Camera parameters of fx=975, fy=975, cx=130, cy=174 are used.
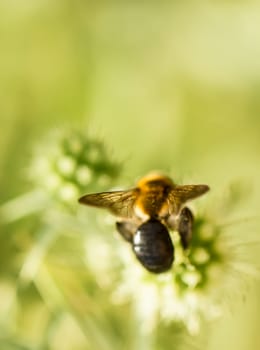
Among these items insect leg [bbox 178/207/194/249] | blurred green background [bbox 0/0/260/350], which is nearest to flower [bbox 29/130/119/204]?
insect leg [bbox 178/207/194/249]

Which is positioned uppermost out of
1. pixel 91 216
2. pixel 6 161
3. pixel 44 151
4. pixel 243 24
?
pixel 243 24

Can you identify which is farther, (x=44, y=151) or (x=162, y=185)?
(x=44, y=151)

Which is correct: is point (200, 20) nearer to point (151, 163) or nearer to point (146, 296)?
point (151, 163)

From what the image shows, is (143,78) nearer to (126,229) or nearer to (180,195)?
(126,229)

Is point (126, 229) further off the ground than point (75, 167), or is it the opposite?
point (75, 167)

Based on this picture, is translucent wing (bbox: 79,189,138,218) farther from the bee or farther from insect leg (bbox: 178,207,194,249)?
insect leg (bbox: 178,207,194,249)

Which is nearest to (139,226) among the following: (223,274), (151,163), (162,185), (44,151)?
(162,185)

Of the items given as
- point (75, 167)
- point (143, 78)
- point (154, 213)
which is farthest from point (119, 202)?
point (143, 78)

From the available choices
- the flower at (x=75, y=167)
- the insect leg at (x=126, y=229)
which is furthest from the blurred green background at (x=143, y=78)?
the insect leg at (x=126, y=229)
